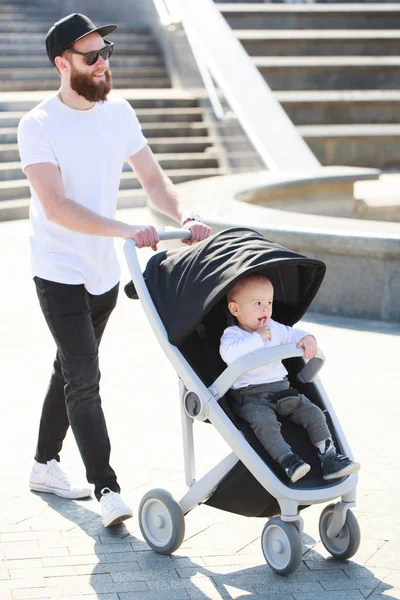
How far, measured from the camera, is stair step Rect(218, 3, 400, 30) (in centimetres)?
1752

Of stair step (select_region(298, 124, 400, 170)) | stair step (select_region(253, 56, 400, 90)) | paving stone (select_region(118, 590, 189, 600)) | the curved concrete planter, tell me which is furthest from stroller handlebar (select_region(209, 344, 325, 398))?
stair step (select_region(253, 56, 400, 90))

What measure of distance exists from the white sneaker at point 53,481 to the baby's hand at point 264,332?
120 centimetres

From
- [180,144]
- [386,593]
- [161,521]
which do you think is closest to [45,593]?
[161,521]

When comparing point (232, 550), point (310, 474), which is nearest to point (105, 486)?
point (232, 550)

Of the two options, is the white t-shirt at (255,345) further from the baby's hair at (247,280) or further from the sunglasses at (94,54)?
the sunglasses at (94,54)

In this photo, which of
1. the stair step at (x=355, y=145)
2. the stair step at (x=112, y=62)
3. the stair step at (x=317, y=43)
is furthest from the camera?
the stair step at (x=317, y=43)

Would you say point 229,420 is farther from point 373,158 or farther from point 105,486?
point 373,158

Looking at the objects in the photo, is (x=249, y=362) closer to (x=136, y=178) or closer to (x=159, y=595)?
(x=159, y=595)

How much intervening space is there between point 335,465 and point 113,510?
937 millimetres

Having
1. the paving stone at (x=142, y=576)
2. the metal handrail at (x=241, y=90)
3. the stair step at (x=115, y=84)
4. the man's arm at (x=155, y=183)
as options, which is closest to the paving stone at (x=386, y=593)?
the paving stone at (x=142, y=576)

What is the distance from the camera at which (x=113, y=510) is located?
4.14 meters

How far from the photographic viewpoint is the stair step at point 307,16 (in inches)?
690

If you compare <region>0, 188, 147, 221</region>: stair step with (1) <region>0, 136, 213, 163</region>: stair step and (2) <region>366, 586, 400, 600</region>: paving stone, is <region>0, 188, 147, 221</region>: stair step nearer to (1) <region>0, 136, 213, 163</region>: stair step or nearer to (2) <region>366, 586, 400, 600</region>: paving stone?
(1) <region>0, 136, 213, 163</region>: stair step

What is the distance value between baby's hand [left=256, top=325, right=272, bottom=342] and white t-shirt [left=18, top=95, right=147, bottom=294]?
79cm
